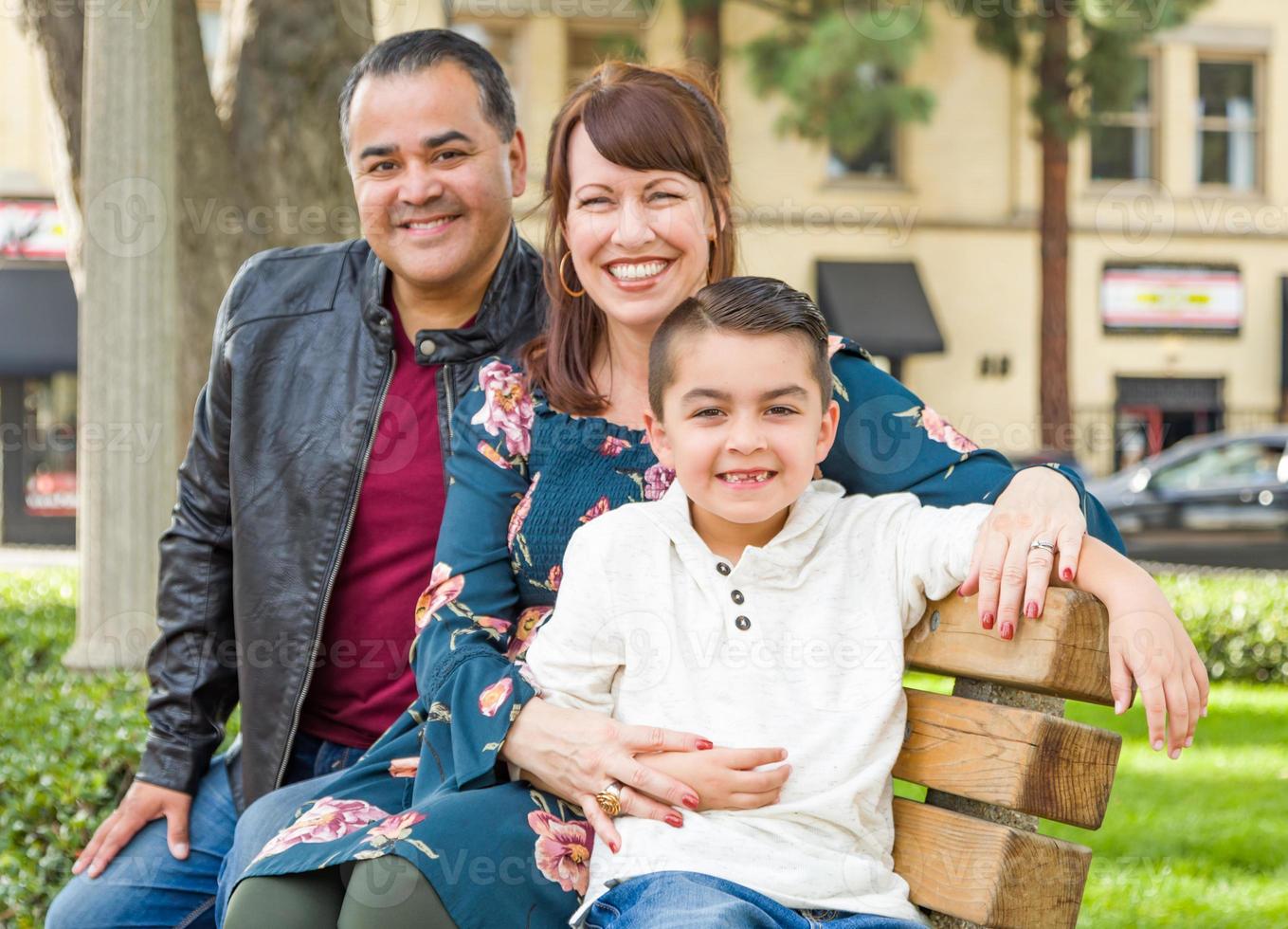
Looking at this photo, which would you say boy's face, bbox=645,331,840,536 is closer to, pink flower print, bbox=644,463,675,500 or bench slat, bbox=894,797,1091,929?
pink flower print, bbox=644,463,675,500

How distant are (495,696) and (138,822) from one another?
36.6 inches

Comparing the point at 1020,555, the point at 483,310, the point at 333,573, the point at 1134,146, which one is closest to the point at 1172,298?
the point at 1134,146

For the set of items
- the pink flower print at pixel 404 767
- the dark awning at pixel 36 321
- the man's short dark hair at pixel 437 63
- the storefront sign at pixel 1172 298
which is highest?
the storefront sign at pixel 1172 298

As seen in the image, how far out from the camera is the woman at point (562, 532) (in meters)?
2.14

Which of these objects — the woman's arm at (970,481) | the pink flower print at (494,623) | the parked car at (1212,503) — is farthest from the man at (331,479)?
the parked car at (1212,503)

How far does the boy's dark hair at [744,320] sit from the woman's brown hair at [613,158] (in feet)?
1.14

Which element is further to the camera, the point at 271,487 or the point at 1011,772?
the point at 271,487

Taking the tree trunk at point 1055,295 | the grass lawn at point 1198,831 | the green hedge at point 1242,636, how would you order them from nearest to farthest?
the grass lawn at point 1198,831, the green hedge at point 1242,636, the tree trunk at point 1055,295

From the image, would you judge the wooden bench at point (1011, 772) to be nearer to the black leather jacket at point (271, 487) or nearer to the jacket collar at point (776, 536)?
the jacket collar at point (776, 536)

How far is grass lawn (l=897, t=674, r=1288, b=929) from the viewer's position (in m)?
4.16

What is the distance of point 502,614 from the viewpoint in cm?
255

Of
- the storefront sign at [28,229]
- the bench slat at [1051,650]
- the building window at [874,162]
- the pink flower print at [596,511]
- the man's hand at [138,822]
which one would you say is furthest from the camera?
the building window at [874,162]

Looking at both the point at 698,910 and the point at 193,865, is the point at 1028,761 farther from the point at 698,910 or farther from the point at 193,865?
the point at 193,865

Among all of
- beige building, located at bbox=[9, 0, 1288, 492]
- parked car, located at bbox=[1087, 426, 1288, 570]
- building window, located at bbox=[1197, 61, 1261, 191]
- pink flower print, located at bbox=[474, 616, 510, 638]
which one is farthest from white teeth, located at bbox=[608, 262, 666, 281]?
building window, located at bbox=[1197, 61, 1261, 191]
